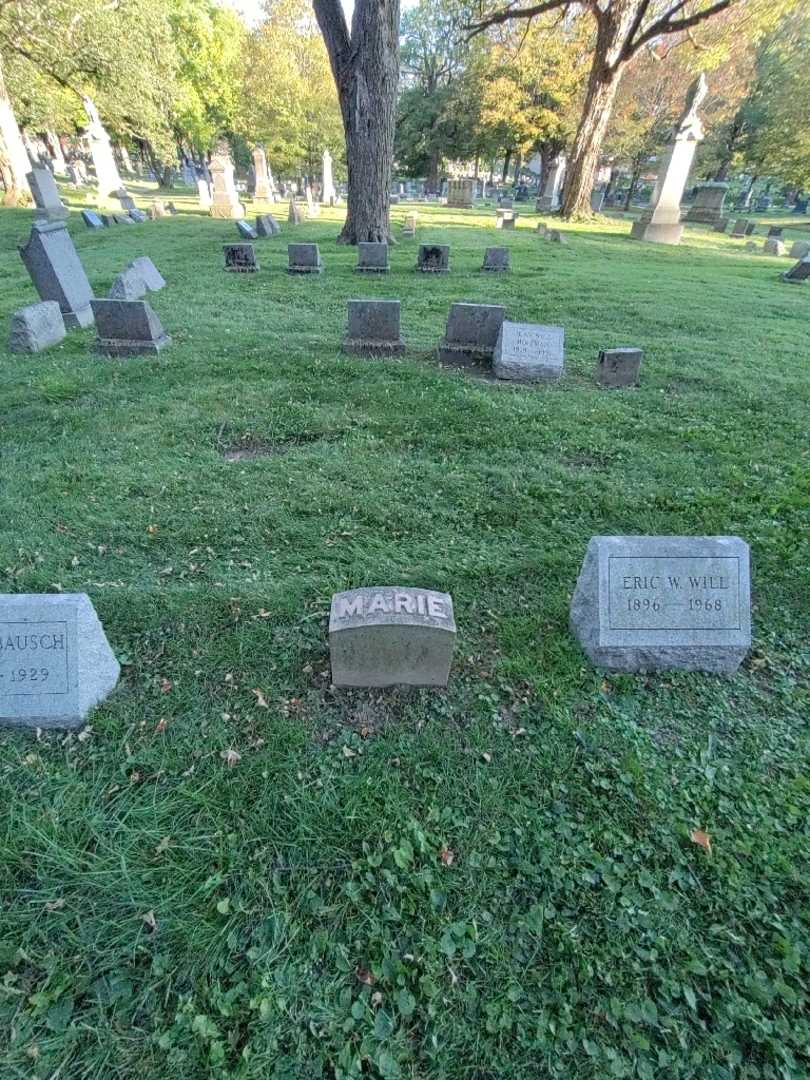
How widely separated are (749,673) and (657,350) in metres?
6.20

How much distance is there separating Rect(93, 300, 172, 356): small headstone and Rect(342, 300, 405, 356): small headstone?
2636 millimetres

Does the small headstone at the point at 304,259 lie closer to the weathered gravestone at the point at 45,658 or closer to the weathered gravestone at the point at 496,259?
the weathered gravestone at the point at 496,259

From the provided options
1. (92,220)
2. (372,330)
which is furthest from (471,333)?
(92,220)

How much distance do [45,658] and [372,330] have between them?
19.8 ft

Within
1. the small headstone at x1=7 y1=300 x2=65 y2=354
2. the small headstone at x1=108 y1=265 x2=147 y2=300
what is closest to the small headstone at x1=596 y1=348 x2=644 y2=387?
the small headstone at x1=108 y1=265 x2=147 y2=300

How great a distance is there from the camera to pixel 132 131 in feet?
88.1

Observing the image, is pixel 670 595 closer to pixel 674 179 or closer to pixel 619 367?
pixel 619 367

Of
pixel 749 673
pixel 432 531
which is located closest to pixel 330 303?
pixel 432 531

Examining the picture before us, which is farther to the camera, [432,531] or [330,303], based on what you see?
[330,303]

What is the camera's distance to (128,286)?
8898 mm

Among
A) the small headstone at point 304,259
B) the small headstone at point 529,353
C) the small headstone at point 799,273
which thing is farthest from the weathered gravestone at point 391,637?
the small headstone at point 799,273

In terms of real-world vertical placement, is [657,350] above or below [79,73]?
below

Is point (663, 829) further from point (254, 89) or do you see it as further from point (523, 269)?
point (254, 89)

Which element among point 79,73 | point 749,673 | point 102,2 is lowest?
point 749,673
